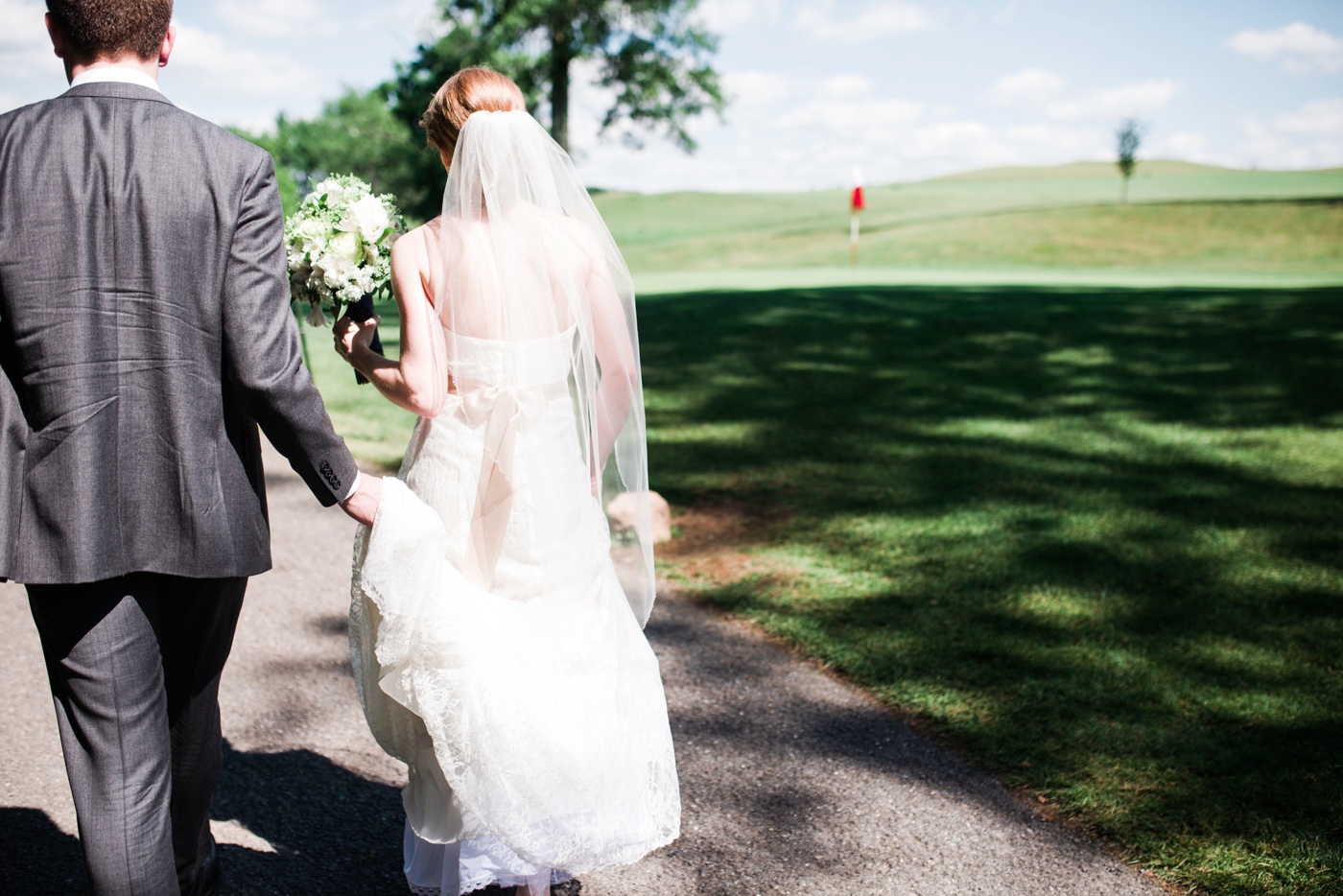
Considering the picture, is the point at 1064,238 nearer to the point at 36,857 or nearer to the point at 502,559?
the point at 502,559

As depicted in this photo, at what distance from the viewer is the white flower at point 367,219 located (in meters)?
2.76

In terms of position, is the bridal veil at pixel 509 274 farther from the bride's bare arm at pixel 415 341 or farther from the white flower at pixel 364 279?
the white flower at pixel 364 279

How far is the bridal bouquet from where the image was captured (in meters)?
2.70

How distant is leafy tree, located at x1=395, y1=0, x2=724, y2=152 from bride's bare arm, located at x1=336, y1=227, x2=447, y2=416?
2872 cm

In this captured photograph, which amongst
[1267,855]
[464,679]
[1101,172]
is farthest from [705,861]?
[1101,172]

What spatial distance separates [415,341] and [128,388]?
69 centimetres

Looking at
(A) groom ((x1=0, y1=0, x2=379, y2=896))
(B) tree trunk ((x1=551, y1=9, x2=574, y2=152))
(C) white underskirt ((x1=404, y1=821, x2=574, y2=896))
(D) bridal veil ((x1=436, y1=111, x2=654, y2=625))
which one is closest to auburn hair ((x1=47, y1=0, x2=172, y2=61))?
(A) groom ((x1=0, y1=0, x2=379, y2=896))

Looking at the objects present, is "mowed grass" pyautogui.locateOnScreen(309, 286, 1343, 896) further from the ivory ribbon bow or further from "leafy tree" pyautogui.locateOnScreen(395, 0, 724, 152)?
"leafy tree" pyautogui.locateOnScreen(395, 0, 724, 152)

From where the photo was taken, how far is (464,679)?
2.48 m

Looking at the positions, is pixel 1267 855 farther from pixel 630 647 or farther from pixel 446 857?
pixel 446 857

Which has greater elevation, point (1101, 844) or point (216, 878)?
point (216, 878)

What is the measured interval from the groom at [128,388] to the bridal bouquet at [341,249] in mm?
470

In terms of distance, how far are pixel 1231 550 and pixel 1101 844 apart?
318 centimetres

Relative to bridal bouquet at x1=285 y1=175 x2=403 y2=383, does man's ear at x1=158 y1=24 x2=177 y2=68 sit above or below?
above
